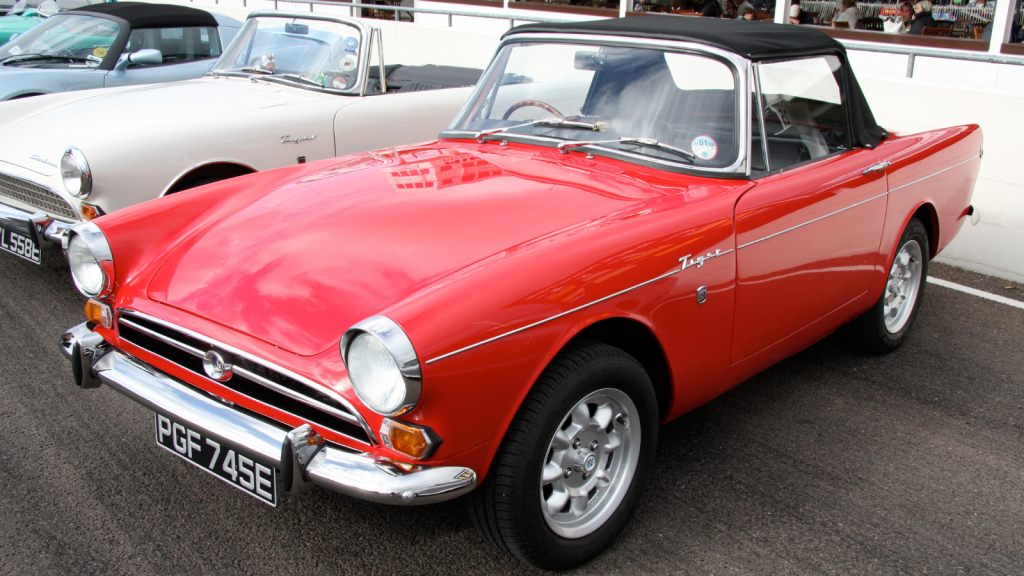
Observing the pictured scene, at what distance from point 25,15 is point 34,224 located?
38.7 feet

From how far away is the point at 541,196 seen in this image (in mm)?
2646

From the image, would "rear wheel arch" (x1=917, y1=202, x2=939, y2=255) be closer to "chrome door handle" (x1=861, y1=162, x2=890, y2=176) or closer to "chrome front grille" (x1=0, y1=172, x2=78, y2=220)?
"chrome door handle" (x1=861, y1=162, x2=890, y2=176)

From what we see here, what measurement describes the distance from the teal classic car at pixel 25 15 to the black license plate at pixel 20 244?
7.45 m

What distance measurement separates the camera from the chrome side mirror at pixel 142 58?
20.5 feet

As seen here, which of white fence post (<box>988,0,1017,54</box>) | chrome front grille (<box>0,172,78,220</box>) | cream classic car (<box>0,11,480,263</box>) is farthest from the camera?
white fence post (<box>988,0,1017,54</box>)

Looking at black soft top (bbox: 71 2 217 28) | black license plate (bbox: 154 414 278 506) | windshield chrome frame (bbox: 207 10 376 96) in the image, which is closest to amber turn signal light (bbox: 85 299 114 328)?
black license plate (bbox: 154 414 278 506)

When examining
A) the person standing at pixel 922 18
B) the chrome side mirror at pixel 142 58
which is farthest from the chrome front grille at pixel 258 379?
the person standing at pixel 922 18

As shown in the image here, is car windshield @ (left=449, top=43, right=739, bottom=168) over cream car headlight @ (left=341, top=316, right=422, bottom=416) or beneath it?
over

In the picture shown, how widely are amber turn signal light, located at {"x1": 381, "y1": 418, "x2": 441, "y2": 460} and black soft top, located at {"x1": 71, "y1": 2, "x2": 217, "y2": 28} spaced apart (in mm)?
6214

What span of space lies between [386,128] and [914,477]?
359 cm

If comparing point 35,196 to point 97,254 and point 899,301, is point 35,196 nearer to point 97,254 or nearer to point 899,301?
point 97,254

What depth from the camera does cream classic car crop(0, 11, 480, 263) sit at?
4070mm

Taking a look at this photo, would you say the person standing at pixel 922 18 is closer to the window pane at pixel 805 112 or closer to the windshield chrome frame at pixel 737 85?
the window pane at pixel 805 112

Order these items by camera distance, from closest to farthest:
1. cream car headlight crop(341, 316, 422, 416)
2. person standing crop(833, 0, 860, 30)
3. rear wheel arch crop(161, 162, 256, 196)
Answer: cream car headlight crop(341, 316, 422, 416) → rear wheel arch crop(161, 162, 256, 196) → person standing crop(833, 0, 860, 30)
